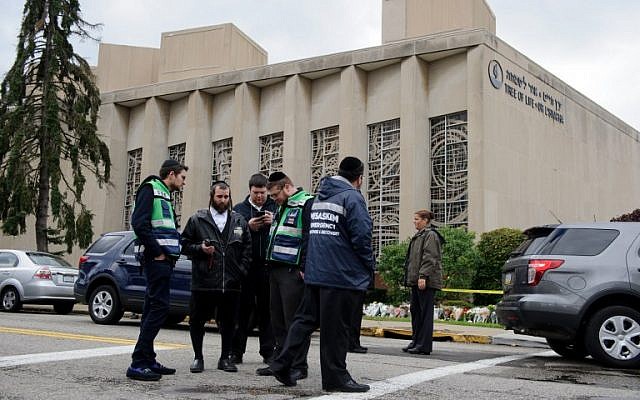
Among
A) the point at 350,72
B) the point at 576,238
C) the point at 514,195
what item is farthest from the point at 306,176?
the point at 576,238

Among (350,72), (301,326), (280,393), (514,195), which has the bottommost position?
(280,393)

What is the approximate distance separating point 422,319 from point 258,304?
2.53 meters

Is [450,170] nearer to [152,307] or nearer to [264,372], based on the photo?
[264,372]

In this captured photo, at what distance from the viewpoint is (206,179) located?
32812 mm

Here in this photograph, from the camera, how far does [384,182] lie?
26875mm

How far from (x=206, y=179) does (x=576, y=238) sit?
2570cm

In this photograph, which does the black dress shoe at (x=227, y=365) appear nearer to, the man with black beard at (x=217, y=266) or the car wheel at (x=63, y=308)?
the man with black beard at (x=217, y=266)

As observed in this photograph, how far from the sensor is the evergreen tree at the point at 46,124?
83.2ft

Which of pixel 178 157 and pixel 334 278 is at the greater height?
pixel 178 157

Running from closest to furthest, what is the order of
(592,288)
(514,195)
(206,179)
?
(592,288) → (514,195) → (206,179)

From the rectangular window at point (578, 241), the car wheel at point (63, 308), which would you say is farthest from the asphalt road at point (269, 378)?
the car wheel at point (63, 308)

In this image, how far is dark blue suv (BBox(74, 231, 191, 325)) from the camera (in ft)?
40.0

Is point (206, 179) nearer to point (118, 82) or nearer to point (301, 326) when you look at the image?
point (118, 82)

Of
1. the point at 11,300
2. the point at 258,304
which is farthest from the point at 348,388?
the point at 11,300
